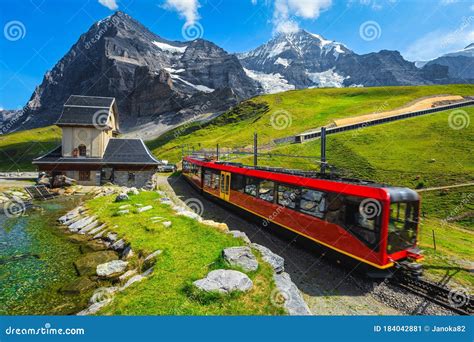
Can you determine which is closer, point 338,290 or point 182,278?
point 182,278

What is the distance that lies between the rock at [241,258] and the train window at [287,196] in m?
5.09

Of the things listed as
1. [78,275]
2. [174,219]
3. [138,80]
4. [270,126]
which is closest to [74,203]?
[174,219]

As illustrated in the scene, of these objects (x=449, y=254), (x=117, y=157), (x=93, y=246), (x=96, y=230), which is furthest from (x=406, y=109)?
(x=93, y=246)

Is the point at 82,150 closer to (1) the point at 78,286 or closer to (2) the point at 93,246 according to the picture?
(2) the point at 93,246

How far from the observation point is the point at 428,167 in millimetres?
28547

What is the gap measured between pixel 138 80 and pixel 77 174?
167009 mm

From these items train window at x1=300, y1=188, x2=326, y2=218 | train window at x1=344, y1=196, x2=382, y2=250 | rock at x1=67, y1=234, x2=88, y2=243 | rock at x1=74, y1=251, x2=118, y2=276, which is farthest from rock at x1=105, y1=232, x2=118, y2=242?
train window at x1=344, y1=196, x2=382, y2=250

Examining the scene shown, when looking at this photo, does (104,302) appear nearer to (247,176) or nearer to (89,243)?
(89,243)

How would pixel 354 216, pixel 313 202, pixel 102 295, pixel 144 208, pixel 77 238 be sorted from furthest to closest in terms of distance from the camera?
pixel 144 208
pixel 77 238
pixel 313 202
pixel 354 216
pixel 102 295

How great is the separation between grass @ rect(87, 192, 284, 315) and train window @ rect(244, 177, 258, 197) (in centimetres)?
481

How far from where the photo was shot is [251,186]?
672 inches

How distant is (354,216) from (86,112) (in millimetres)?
38027

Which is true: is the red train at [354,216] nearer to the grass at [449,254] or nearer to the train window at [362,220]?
the train window at [362,220]

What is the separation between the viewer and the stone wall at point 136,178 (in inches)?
1371
